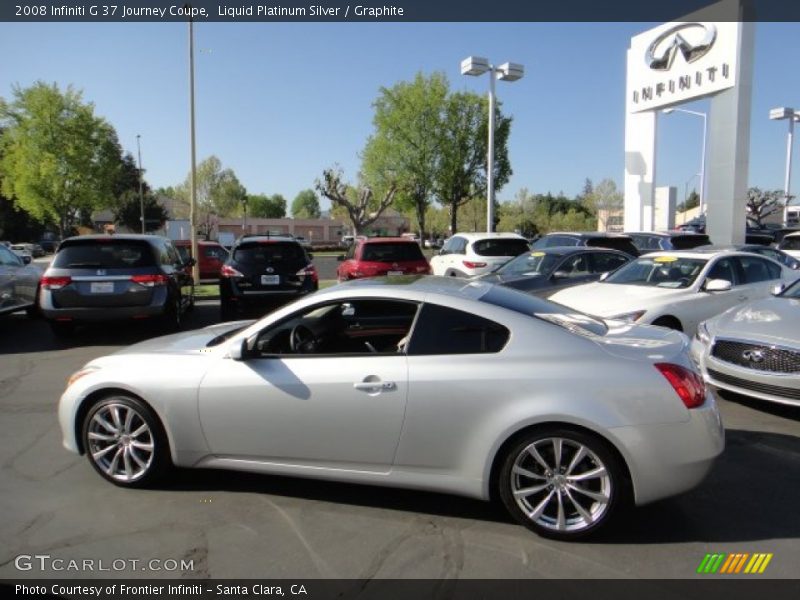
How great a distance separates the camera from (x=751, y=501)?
3957mm

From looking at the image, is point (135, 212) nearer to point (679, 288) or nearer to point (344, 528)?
point (679, 288)

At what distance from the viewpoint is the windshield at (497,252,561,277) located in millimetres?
Result: 10742

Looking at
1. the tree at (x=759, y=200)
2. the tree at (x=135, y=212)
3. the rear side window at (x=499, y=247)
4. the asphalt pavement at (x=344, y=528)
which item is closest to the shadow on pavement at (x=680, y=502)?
the asphalt pavement at (x=344, y=528)

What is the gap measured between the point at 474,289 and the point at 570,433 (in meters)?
1.18

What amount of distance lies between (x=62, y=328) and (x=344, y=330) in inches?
275

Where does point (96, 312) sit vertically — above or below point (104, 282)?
below

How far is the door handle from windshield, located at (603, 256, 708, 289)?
5769 mm

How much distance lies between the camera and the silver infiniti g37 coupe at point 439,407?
3.37 meters

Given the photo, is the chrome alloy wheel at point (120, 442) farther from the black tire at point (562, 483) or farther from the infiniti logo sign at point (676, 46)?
the infiniti logo sign at point (676, 46)

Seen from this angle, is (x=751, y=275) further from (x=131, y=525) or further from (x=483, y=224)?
(x=483, y=224)

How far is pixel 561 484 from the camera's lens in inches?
135

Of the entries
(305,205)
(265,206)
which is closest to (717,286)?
(265,206)

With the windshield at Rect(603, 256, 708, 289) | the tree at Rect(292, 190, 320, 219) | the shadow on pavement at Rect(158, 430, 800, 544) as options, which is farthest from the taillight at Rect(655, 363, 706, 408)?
the tree at Rect(292, 190, 320, 219)

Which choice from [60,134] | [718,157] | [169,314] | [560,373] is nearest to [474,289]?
[560,373]
